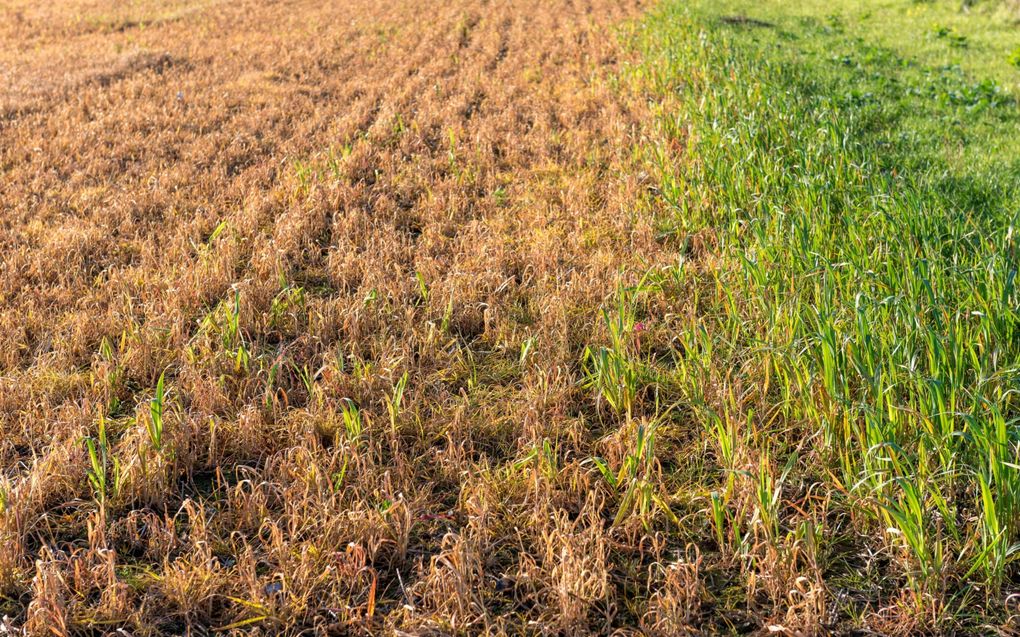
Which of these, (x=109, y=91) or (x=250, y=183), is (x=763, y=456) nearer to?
(x=250, y=183)

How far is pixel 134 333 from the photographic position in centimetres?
379

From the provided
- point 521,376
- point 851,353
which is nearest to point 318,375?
point 521,376

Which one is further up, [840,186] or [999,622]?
[840,186]

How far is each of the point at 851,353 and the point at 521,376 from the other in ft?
4.50

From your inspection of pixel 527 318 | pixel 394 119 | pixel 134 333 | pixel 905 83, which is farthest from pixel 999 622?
pixel 905 83

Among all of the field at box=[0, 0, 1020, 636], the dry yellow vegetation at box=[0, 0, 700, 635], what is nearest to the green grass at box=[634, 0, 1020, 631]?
the field at box=[0, 0, 1020, 636]

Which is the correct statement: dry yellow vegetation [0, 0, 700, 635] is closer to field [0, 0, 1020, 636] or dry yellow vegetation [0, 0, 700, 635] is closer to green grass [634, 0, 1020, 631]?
field [0, 0, 1020, 636]

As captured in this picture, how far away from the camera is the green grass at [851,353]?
2363 millimetres

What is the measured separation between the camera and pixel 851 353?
9.56 ft

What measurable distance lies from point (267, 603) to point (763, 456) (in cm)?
154

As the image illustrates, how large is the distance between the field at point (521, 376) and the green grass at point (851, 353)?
0.07 ft

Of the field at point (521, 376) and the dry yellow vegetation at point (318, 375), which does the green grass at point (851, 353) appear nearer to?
the field at point (521, 376)

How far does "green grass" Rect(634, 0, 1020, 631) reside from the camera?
2.36 meters

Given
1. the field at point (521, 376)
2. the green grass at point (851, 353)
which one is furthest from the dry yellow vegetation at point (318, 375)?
the green grass at point (851, 353)
